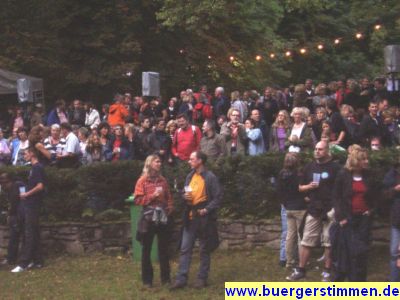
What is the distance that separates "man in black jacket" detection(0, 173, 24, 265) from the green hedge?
2.20ft

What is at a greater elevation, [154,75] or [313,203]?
[154,75]

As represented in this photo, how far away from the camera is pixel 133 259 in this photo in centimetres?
1418

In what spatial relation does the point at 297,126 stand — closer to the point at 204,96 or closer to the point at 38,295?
the point at 38,295

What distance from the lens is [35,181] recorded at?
1393cm

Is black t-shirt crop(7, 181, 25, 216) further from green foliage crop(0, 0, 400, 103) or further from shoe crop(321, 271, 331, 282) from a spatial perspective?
green foliage crop(0, 0, 400, 103)

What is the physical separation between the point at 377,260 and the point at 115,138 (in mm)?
6609

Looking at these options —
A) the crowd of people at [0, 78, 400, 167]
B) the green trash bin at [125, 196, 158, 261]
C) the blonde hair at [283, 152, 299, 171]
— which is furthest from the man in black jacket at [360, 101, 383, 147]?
the green trash bin at [125, 196, 158, 261]

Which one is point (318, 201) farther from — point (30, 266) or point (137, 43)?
point (137, 43)

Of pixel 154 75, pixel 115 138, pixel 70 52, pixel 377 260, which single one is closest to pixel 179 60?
pixel 70 52

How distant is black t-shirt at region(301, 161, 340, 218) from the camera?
37.9 ft

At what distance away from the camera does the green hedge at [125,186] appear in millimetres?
13984

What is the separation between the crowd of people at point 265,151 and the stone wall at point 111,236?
3.66ft

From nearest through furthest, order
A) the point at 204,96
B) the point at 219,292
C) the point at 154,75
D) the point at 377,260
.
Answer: the point at 219,292 → the point at 377,260 → the point at 204,96 → the point at 154,75

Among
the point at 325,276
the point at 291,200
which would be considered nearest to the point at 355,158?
the point at 291,200
